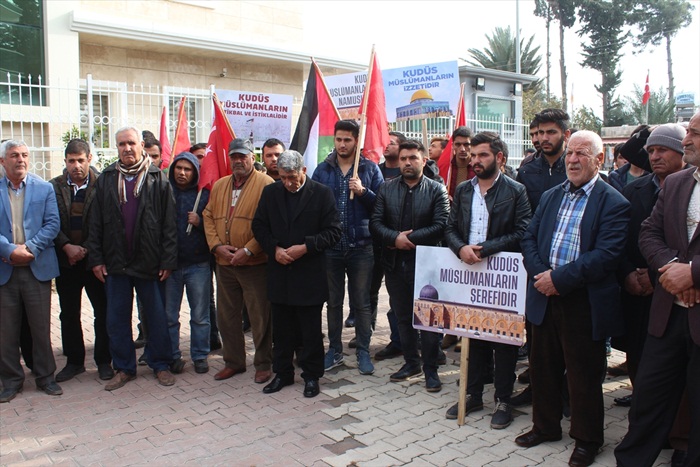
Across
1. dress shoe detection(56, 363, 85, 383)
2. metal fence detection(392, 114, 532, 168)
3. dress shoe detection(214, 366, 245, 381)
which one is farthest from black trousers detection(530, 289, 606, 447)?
metal fence detection(392, 114, 532, 168)

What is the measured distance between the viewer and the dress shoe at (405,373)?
580cm

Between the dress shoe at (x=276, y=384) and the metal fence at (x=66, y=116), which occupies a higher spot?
the metal fence at (x=66, y=116)

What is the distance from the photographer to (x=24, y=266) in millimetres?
5680

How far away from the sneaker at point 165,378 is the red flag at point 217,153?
1.92 meters

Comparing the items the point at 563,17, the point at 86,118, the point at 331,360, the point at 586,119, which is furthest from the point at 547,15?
the point at 331,360

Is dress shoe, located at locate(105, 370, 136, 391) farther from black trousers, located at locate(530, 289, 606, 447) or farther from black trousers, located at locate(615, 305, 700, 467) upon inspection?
black trousers, located at locate(615, 305, 700, 467)

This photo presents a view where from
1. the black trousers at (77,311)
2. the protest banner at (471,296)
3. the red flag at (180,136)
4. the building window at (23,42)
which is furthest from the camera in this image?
the building window at (23,42)

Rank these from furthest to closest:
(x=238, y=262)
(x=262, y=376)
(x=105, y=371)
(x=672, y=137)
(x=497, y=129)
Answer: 1. (x=497, y=129)
2. (x=105, y=371)
3. (x=262, y=376)
4. (x=238, y=262)
5. (x=672, y=137)

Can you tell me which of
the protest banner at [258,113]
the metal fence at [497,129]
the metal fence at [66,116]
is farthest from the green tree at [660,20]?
the protest banner at [258,113]

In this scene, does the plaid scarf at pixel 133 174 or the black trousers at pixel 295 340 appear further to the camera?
the plaid scarf at pixel 133 174

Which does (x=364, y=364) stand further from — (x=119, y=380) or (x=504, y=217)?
(x=119, y=380)

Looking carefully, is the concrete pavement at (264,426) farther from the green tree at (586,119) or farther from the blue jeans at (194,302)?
the green tree at (586,119)

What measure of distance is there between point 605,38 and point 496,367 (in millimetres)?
44407

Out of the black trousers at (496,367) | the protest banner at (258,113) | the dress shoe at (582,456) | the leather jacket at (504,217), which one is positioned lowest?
the dress shoe at (582,456)
